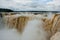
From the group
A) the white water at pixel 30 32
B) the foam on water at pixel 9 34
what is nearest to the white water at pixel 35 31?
the white water at pixel 30 32

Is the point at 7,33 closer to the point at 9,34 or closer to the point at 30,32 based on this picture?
the point at 9,34

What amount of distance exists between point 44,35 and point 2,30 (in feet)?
1.38

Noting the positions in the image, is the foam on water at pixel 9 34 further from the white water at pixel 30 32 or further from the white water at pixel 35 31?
the white water at pixel 35 31

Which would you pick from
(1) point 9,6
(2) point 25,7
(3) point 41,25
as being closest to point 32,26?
(3) point 41,25

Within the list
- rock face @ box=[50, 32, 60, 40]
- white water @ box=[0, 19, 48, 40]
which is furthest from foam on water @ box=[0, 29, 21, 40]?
rock face @ box=[50, 32, 60, 40]

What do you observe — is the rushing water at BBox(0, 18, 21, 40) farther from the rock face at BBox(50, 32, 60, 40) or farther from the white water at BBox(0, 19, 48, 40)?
the rock face at BBox(50, 32, 60, 40)

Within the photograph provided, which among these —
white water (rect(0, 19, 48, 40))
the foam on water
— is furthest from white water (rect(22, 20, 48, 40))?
the foam on water

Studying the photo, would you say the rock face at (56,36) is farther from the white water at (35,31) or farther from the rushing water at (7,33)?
the rushing water at (7,33)

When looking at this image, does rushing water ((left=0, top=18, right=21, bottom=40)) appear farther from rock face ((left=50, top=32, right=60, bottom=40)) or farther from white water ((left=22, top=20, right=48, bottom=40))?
rock face ((left=50, top=32, right=60, bottom=40))

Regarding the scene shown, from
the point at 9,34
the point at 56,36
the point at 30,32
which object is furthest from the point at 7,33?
the point at 56,36

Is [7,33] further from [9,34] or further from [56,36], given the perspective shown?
[56,36]

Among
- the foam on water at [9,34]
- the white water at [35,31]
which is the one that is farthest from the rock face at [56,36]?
the foam on water at [9,34]

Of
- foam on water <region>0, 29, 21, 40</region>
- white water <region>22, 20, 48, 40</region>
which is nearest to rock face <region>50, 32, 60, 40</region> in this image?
white water <region>22, 20, 48, 40</region>

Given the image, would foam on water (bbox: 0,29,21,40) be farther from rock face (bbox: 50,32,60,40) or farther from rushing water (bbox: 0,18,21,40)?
rock face (bbox: 50,32,60,40)
